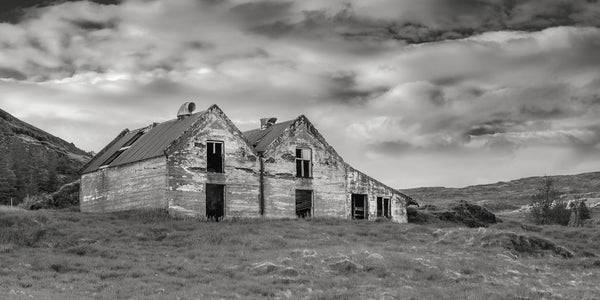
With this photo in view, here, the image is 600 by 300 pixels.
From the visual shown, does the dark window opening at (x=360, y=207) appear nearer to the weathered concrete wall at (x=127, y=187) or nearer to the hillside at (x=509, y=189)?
the weathered concrete wall at (x=127, y=187)

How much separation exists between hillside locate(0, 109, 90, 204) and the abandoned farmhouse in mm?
23501

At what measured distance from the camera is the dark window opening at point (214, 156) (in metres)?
45.6

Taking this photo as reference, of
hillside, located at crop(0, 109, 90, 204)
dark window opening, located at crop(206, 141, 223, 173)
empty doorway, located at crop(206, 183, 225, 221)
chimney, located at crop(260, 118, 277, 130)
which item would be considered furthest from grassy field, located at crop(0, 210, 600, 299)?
hillside, located at crop(0, 109, 90, 204)

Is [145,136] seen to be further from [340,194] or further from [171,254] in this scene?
[171,254]

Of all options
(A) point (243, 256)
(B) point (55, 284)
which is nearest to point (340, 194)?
(A) point (243, 256)

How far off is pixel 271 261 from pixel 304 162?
20.5m

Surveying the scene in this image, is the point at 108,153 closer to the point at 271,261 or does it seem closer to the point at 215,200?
the point at 215,200

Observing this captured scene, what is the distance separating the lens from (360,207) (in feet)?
170

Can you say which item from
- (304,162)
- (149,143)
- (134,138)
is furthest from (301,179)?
(134,138)

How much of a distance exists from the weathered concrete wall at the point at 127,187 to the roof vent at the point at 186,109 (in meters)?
6.11

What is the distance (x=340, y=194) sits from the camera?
50.3 metres

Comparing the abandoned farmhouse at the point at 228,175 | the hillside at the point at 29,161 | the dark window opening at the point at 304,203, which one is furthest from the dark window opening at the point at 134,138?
the hillside at the point at 29,161

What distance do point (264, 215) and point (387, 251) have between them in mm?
13691

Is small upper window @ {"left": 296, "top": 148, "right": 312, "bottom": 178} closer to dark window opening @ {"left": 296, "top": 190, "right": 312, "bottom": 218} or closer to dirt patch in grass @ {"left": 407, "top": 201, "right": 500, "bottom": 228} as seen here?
dark window opening @ {"left": 296, "top": 190, "right": 312, "bottom": 218}
